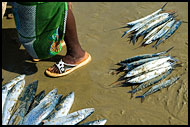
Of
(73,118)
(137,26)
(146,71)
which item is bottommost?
(73,118)

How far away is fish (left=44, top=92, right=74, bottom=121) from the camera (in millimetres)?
3578

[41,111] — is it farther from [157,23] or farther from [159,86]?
[157,23]

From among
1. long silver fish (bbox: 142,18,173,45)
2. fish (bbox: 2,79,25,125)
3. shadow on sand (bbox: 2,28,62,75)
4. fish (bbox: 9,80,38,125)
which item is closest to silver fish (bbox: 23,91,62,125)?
fish (bbox: 9,80,38,125)

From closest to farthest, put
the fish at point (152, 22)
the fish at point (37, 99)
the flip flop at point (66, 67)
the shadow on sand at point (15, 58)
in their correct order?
the fish at point (37, 99), the flip flop at point (66, 67), the shadow on sand at point (15, 58), the fish at point (152, 22)

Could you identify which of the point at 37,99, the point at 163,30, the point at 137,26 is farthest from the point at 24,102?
the point at 163,30

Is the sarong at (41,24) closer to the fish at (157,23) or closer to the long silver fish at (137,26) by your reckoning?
the long silver fish at (137,26)

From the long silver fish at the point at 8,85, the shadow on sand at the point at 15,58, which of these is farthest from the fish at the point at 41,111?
the shadow on sand at the point at 15,58

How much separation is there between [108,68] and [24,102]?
1.53 metres

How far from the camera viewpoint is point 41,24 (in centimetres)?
382

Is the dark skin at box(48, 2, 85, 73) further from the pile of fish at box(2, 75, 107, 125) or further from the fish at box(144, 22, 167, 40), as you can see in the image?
the fish at box(144, 22, 167, 40)

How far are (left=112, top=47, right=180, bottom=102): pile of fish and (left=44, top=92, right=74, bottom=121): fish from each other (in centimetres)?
78

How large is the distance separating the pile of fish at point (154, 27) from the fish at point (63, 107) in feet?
6.27

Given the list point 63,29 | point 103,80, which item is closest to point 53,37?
point 63,29

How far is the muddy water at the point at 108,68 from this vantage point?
3.67 meters
